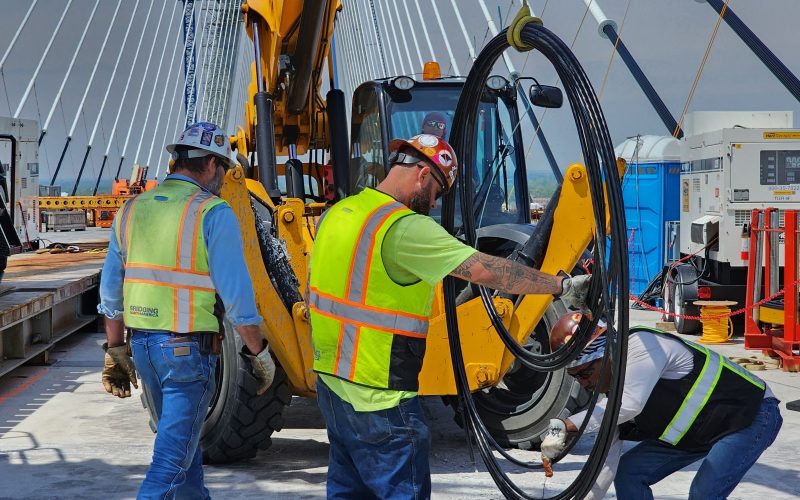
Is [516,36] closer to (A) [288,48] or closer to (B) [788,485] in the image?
(B) [788,485]

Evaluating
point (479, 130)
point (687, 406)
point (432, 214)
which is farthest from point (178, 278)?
point (479, 130)

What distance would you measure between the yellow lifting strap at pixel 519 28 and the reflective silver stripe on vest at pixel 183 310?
1.74m

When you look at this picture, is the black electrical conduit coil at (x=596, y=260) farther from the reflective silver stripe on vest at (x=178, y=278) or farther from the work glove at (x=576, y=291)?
the reflective silver stripe on vest at (x=178, y=278)

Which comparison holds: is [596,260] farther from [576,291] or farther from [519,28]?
[519,28]

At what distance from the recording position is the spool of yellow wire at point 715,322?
1315cm

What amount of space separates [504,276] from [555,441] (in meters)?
0.89

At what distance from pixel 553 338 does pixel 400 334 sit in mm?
943

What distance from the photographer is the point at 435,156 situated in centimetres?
386

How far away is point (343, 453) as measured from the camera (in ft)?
13.0

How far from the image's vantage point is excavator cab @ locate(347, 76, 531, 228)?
25.9 feet

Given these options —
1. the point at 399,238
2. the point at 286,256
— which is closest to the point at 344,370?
the point at 399,238

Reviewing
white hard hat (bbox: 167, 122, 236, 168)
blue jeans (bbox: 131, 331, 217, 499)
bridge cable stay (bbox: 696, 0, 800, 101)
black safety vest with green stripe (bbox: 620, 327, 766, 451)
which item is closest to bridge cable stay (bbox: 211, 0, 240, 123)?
bridge cable stay (bbox: 696, 0, 800, 101)

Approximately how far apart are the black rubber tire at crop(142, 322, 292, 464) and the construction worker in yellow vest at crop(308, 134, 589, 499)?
9.87 ft

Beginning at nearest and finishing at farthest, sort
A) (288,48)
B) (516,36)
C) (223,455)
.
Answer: (516,36) < (223,455) < (288,48)
